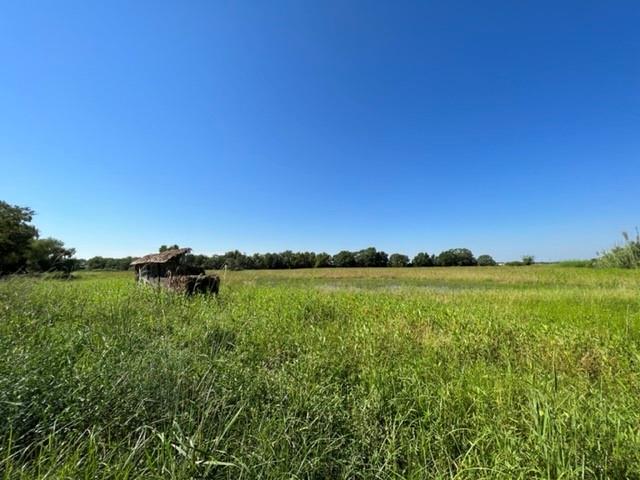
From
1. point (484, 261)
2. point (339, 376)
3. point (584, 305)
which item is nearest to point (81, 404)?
point (339, 376)

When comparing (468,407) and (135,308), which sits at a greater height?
(135,308)

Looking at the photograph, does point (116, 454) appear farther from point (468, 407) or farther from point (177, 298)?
point (177, 298)

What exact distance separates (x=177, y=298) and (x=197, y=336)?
3.57 metres

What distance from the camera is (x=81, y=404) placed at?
223cm

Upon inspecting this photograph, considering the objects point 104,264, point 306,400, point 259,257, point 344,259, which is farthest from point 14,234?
point 344,259

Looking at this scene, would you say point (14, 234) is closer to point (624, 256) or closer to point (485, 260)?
point (624, 256)

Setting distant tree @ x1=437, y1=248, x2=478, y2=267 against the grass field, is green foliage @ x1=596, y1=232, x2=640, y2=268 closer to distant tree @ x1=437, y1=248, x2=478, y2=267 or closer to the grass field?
the grass field

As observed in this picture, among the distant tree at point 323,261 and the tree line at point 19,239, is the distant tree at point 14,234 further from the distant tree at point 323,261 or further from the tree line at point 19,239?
the distant tree at point 323,261

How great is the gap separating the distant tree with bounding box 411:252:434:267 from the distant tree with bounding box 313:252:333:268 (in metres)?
20.6

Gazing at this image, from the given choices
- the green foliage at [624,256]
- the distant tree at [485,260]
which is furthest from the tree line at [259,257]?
the green foliage at [624,256]

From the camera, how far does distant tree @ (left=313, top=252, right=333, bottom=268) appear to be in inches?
2855

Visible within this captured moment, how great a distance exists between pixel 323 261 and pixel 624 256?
54936 mm

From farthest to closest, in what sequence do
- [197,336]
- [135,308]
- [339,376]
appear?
Result: 1. [135,308]
2. [197,336]
3. [339,376]

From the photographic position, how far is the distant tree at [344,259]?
75188 millimetres
